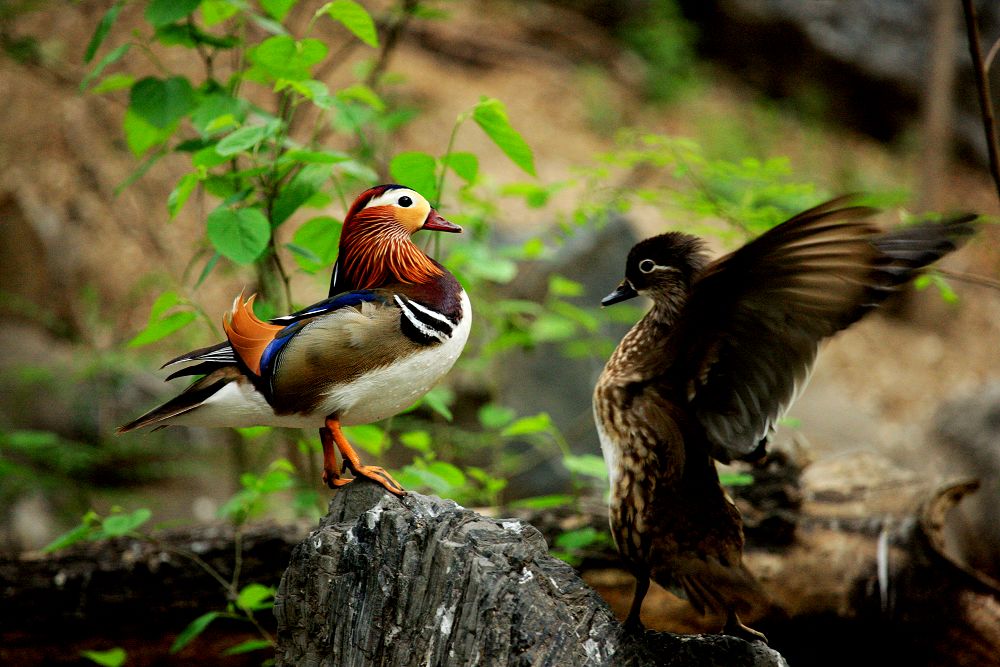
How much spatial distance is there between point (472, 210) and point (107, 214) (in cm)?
392

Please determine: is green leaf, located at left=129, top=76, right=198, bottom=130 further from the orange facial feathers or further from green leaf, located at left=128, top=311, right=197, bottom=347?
the orange facial feathers

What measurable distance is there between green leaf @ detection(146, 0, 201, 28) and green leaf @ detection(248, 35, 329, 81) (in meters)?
0.24

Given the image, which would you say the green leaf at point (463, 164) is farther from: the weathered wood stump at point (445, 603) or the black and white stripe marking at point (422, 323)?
the weathered wood stump at point (445, 603)

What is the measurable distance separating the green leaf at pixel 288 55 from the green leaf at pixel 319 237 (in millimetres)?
342

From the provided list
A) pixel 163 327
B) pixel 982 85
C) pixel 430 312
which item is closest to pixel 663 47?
pixel 982 85

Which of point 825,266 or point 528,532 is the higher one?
point 825,266

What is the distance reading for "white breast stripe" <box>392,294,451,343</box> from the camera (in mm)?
1637

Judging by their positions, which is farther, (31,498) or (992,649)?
(31,498)

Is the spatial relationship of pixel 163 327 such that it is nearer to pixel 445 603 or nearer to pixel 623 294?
pixel 445 603

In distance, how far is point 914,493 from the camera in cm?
285

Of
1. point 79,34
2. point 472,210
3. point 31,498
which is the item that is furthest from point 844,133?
point 31,498

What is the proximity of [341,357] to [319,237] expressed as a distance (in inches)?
21.0

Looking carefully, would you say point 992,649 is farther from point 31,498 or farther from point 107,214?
point 107,214

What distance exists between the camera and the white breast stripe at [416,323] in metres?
1.64
